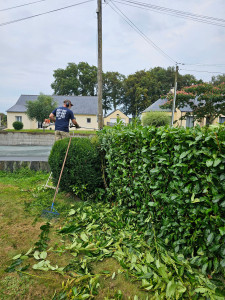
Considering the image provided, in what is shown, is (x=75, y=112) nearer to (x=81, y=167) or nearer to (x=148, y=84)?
(x=148, y=84)

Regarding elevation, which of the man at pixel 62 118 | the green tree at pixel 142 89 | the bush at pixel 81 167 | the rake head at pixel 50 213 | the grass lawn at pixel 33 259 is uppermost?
the green tree at pixel 142 89

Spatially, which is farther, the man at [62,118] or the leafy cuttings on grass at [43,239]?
the man at [62,118]

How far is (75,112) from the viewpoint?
37.6 m

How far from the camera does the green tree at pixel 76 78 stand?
4992cm

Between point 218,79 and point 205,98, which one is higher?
point 218,79

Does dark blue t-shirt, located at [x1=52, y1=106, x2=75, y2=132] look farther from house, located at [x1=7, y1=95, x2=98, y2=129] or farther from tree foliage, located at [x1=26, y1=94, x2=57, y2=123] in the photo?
house, located at [x1=7, y1=95, x2=98, y2=129]

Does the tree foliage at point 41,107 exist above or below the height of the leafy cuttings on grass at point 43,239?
above

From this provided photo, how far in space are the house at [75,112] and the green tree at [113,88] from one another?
13.9 metres

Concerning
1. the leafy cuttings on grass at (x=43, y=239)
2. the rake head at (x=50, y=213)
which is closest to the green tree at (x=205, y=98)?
the rake head at (x=50, y=213)

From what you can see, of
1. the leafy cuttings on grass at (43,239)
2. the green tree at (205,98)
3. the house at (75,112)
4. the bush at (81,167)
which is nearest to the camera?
the leafy cuttings on grass at (43,239)

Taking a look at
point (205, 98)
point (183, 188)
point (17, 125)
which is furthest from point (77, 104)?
point (183, 188)

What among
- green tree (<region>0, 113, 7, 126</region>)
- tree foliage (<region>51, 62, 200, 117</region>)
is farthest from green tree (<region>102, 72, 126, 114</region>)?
green tree (<region>0, 113, 7, 126</region>)

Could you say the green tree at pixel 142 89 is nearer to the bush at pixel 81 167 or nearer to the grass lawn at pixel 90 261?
the bush at pixel 81 167

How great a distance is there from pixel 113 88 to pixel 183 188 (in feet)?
171
